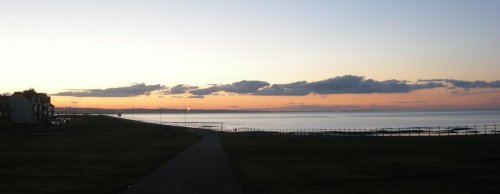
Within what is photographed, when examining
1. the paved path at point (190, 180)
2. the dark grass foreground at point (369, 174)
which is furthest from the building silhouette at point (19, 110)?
the paved path at point (190, 180)

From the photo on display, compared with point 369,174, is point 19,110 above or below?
above

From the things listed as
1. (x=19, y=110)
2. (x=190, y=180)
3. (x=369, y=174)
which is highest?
(x=19, y=110)

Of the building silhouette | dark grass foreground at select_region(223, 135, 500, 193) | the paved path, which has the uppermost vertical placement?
the building silhouette

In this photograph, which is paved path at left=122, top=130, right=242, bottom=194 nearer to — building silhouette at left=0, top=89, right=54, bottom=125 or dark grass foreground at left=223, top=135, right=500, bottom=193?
dark grass foreground at left=223, top=135, right=500, bottom=193

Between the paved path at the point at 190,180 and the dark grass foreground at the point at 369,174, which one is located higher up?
the paved path at the point at 190,180

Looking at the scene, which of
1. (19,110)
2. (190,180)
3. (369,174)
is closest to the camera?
(190,180)

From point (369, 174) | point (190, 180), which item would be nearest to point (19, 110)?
point (190, 180)

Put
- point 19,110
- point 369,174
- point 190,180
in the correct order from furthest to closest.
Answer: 1. point 19,110
2. point 369,174
3. point 190,180

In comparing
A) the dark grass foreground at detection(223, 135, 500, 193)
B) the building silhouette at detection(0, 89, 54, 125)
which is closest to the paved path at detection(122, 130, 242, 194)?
the dark grass foreground at detection(223, 135, 500, 193)

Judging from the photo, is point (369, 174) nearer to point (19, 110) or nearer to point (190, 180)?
point (190, 180)

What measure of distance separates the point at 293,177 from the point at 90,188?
8753 mm

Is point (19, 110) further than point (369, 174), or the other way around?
point (19, 110)

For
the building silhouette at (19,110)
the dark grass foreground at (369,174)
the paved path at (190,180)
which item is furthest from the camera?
the building silhouette at (19,110)

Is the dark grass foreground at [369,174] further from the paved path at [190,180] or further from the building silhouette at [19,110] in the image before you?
the building silhouette at [19,110]
